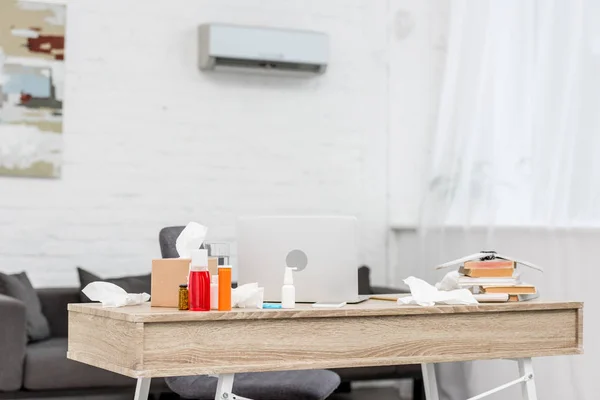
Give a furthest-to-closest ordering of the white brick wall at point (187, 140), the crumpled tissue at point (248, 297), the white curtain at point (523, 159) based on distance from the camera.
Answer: the white brick wall at point (187, 140) < the white curtain at point (523, 159) < the crumpled tissue at point (248, 297)

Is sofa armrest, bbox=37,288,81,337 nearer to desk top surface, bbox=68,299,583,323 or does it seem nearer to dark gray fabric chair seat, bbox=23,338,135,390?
dark gray fabric chair seat, bbox=23,338,135,390

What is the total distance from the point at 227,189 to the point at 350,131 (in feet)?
2.98

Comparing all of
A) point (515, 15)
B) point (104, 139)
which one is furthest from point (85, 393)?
point (515, 15)

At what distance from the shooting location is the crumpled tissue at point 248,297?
2.68 m

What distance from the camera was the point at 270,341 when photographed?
2.59 m

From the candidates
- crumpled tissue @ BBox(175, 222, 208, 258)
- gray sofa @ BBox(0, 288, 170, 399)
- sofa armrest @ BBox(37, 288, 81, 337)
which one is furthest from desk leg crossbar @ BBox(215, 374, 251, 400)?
sofa armrest @ BBox(37, 288, 81, 337)

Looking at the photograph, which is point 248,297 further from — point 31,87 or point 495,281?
point 31,87

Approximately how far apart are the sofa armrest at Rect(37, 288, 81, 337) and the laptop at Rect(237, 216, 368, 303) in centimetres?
227

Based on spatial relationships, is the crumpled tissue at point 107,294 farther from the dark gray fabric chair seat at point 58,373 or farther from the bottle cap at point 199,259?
the dark gray fabric chair seat at point 58,373

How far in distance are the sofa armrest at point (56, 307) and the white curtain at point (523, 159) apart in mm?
2063

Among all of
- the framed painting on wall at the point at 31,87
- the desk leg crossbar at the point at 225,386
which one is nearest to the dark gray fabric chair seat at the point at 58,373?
the framed painting on wall at the point at 31,87

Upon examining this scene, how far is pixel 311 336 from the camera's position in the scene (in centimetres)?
263

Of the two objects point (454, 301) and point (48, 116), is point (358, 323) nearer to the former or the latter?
point (454, 301)

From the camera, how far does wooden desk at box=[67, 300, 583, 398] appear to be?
2.46m
